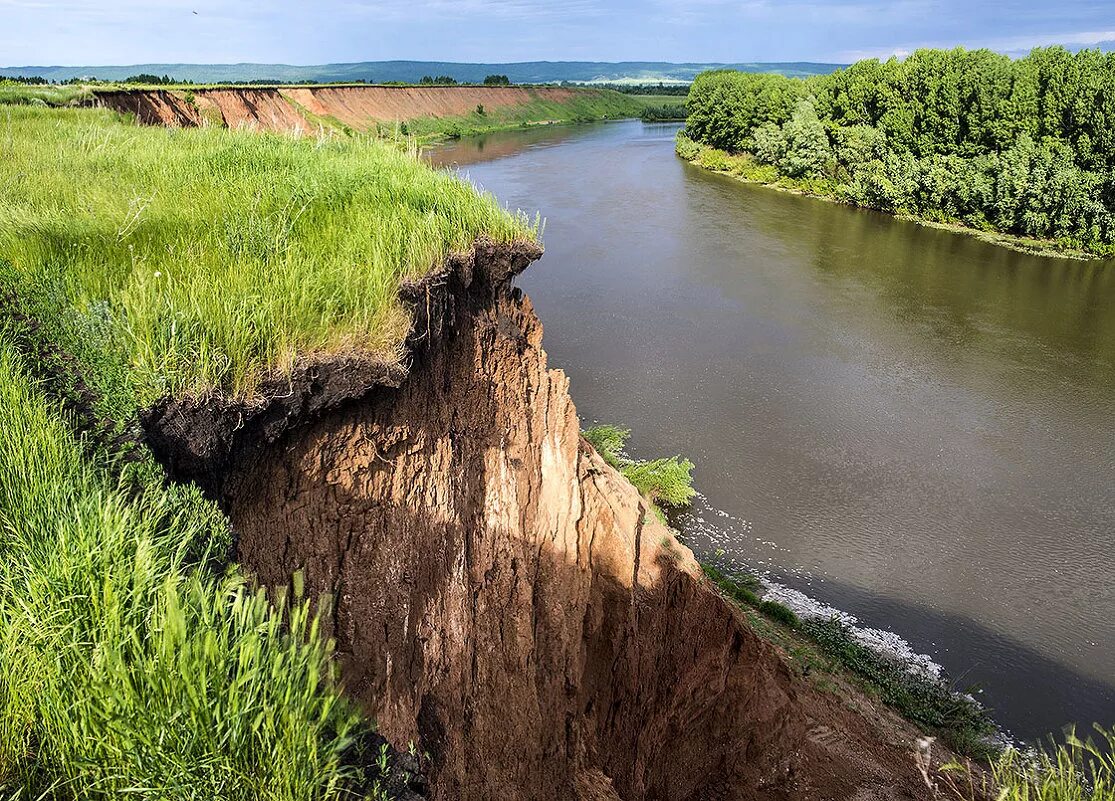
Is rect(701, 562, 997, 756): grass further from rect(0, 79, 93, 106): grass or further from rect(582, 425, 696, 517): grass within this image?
rect(0, 79, 93, 106): grass

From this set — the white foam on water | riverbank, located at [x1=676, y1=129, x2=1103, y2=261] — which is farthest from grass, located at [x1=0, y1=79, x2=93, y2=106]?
riverbank, located at [x1=676, y1=129, x2=1103, y2=261]

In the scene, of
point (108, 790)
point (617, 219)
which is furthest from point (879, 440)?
point (617, 219)

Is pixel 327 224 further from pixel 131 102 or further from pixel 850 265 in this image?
pixel 850 265

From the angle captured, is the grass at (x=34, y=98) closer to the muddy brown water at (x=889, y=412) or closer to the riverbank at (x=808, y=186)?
the muddy brown water at (x=889, y=412)

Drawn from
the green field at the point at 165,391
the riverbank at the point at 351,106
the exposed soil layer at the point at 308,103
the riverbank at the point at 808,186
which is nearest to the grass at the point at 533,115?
the riverbank at the point at 351,106

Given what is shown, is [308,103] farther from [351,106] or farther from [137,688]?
[137,688]

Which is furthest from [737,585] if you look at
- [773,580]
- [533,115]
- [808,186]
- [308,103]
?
[533,115]
